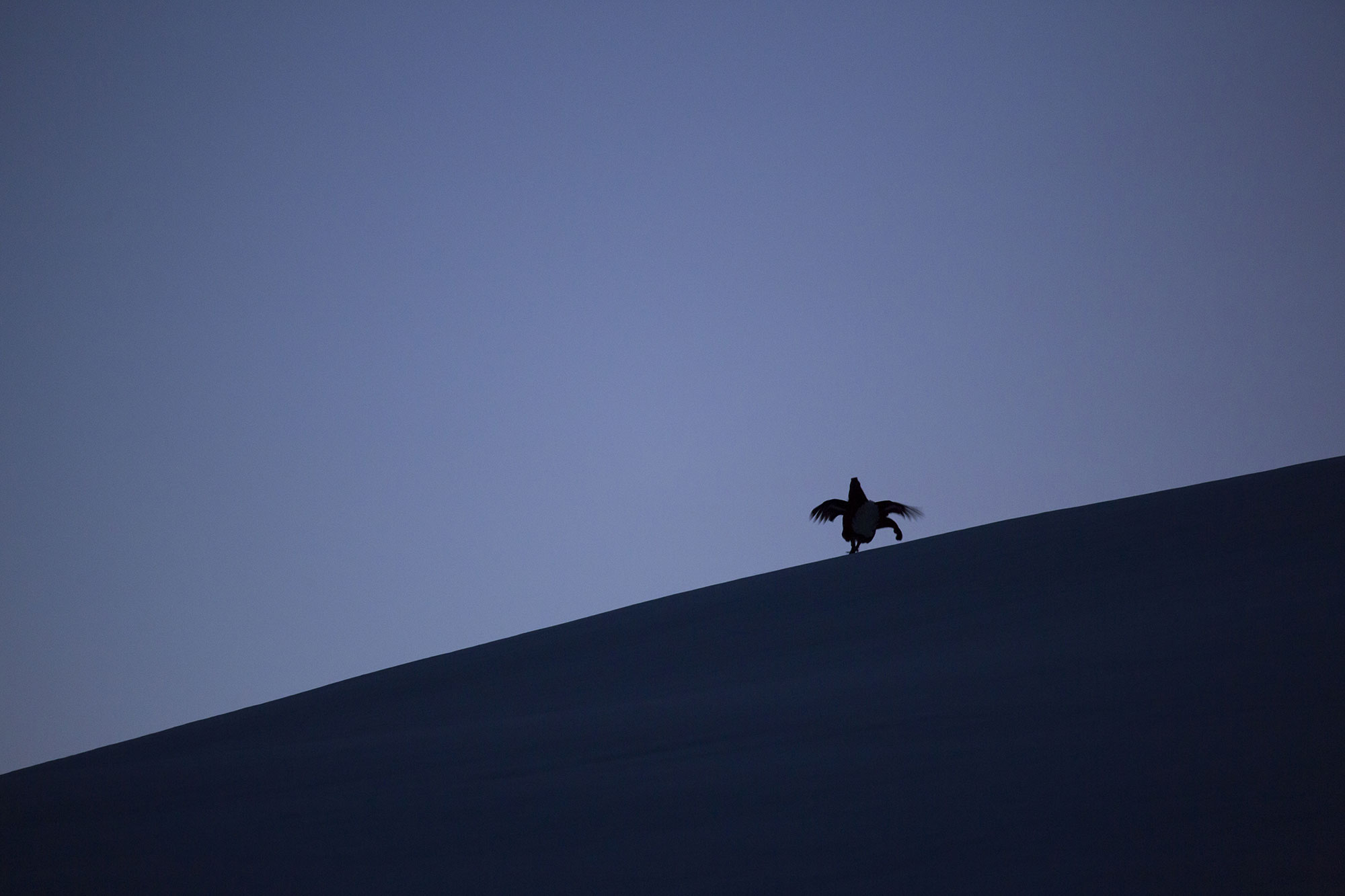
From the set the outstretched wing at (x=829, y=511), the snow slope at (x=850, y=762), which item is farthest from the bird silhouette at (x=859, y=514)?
the snow slope at (x=850, y=762)

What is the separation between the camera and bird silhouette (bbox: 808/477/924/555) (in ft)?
21.7

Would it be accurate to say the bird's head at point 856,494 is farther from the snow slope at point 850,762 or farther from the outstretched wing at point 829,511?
the snow slope at point 850,762

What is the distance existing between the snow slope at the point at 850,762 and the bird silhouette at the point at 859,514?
114 inches

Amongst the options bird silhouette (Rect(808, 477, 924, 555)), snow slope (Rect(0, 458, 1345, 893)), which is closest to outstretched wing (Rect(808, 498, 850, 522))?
bird silhouette (Rect(808, 477, 924, 555))

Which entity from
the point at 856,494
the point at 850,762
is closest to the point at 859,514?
the point at 856,494

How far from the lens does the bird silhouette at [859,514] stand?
6625 millimetres

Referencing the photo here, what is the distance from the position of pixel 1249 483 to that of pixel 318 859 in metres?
4.32

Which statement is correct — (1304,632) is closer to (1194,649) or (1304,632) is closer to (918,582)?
(1194,649)

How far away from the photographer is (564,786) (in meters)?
2.01

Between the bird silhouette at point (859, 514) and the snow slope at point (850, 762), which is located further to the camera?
the bird silhouette at point (859, 514)

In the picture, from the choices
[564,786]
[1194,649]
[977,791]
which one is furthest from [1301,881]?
[564,786]

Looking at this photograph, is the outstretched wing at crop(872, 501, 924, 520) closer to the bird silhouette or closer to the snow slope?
the bird silhouette

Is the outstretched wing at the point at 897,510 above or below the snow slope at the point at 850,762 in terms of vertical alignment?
above

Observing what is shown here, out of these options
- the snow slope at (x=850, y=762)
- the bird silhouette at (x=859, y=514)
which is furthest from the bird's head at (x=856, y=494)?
the snow slope at (x=850, y=762)
